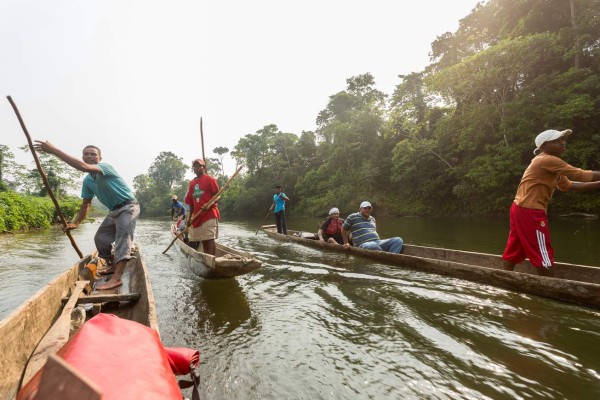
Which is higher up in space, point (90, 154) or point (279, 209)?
point (90, 154)

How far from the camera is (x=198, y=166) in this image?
17.5 ft

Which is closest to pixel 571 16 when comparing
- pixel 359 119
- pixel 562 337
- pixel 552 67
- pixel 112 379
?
pixel 552 67

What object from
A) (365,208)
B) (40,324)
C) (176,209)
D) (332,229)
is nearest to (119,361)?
(40,324)

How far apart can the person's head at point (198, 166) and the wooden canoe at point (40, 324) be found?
2.32 metres

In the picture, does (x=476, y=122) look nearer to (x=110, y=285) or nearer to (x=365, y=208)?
(x=365, y=208)

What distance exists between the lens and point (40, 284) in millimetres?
5199

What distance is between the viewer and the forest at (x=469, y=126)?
47.9 feet

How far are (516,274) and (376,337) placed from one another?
2.18m

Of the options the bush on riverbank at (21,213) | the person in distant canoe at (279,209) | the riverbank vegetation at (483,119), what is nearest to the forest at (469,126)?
the riverbank vegetation at (483,119)

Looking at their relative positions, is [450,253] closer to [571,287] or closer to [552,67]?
[571,287]

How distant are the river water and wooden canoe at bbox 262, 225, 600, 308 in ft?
0.38

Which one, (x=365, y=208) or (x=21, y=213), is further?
(x=21, y=213)

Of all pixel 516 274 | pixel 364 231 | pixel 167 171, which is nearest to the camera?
pixel 516 274

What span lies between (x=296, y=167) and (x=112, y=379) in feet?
125
